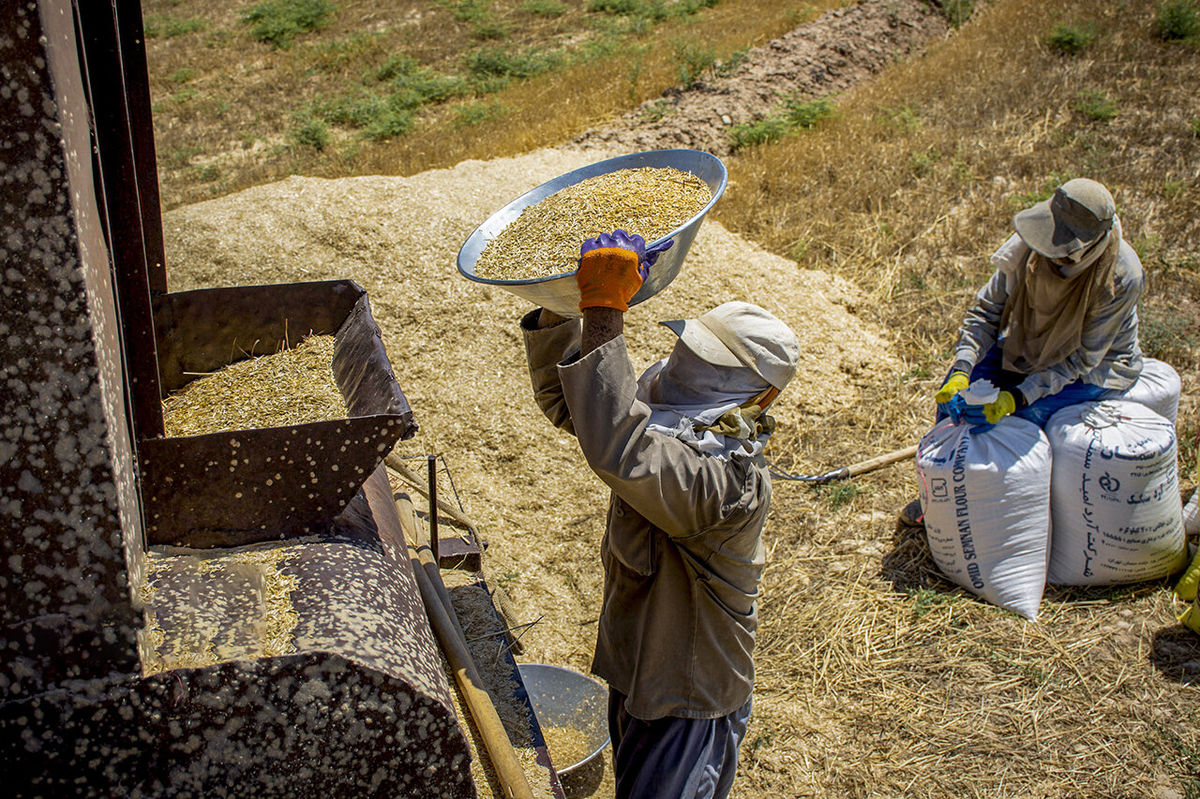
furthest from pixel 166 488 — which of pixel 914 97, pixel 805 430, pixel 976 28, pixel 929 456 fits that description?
pixel 976 28

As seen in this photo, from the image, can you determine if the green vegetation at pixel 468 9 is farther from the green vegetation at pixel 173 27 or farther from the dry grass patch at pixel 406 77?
the green vegetation at pixel 173 27

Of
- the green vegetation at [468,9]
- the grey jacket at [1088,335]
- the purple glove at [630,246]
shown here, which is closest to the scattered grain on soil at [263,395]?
the purple glove at [630,246]

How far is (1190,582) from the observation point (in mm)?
3887

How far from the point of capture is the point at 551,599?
4312mm

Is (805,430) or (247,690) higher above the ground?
(247,690)

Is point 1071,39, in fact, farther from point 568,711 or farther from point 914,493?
point 568,711

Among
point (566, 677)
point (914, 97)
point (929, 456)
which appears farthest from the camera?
point (914, 97)

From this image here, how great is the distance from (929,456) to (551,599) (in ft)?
6.33

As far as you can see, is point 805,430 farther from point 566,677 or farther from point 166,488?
point 166,488

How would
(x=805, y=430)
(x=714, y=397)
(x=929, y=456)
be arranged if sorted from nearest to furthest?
(x=714, y=397) < (x=929, y=456) < (x=805, y=430)

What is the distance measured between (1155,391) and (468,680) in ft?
11.4

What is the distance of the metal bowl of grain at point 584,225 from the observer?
2.20m

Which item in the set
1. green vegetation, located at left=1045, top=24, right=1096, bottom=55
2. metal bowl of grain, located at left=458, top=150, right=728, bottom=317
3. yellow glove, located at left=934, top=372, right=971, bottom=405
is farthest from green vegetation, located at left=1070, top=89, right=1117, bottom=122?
metal bowl of grain, located at left=458, top=150, right=728, bottom=317

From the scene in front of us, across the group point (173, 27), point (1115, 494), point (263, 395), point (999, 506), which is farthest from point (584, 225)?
point (173, 27)
